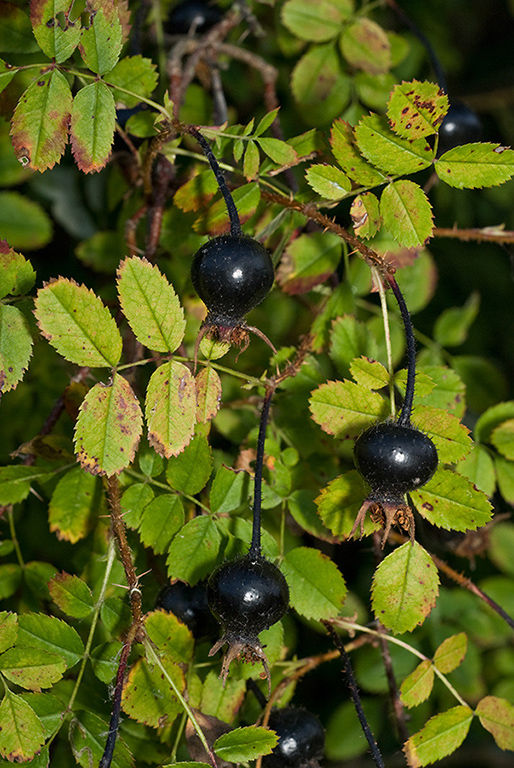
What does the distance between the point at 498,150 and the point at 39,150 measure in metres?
0.82

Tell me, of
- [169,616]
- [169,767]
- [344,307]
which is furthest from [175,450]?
[344,307]

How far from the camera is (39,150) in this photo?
1.23 meters

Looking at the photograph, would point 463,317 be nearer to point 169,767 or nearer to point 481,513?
point 481,513

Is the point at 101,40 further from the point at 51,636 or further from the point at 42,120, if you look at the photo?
the point at 51,636

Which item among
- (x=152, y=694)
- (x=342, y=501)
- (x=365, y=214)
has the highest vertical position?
(x=365, y=214)

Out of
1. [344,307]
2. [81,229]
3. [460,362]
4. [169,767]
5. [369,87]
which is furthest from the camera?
[81,229]

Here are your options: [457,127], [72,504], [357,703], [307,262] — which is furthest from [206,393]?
[457,127]

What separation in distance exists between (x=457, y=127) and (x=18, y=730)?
164 cm

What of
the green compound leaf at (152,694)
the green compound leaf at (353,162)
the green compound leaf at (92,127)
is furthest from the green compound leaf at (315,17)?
the green compound leaf at (152,694)

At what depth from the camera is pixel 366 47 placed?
1.93 m

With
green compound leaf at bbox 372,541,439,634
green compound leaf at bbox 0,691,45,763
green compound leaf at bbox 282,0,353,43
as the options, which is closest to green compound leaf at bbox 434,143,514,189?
green compound leaf at bbox 372,541,439,634

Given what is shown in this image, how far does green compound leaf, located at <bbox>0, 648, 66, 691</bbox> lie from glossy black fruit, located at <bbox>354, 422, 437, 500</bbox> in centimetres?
62

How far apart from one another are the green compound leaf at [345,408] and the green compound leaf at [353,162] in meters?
0.39

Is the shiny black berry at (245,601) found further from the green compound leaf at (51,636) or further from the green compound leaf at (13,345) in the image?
the green compound leaf at (13,345)
